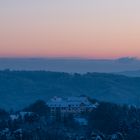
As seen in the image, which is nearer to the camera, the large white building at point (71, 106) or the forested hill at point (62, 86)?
the large white building at point (71, 106)

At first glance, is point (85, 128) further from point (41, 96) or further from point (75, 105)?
point (41, 96)

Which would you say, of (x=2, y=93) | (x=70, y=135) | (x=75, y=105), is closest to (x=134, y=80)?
(x=2, y=93)

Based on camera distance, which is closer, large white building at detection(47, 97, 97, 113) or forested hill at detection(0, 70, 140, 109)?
large white building at detection(47, 97, 97, 113)

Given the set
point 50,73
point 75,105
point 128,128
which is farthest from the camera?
point 50,73

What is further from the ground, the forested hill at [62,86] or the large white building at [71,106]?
the large white building at [71,106]

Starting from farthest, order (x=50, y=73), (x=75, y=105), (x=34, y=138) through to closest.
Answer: (x=50, y=73) < (x=75, y=105) < (x=34, y=138)

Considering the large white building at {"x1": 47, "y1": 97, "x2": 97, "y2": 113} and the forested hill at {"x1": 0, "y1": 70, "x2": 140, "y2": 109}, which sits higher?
the large white building at {"x1": 47, "y1": 97, "x2": 97, "y2": 113}

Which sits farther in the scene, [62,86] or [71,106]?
[62,86]

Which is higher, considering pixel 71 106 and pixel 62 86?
pixel 71 106
